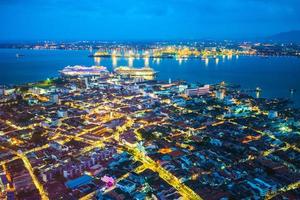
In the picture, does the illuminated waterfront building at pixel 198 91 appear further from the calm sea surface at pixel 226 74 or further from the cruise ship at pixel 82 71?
the cruise ship at pixel 82 71

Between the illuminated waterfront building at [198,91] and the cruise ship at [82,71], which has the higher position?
the cruise ship at [82,71]

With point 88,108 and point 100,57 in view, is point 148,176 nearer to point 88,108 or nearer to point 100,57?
point 88,108

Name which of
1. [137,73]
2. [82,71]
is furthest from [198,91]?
[82,71]

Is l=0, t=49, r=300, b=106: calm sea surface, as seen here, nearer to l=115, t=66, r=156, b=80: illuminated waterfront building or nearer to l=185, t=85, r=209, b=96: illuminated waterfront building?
l=115, t=66, r=156, b=80: illuminated waterfront building

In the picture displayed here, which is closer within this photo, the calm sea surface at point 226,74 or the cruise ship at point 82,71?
the calm sea surface at point 226,74

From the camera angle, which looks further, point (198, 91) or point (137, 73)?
point (137, 73)

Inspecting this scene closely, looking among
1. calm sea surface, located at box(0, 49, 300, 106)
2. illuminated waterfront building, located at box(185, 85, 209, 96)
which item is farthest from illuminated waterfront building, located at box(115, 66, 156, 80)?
illuminated waterfront building, located at box(185, 85, 209, 96)

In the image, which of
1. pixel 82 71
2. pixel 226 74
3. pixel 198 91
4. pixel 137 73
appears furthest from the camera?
pixel 82 71

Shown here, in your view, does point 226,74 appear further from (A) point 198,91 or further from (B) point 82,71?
(B) point 82,71

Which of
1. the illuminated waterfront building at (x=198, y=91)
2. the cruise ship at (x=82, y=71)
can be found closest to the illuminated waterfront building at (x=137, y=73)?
the cruise ship at (x=82, y=71)

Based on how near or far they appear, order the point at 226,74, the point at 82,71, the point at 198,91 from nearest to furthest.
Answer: the point at 198,91 < the point at 226,74 < the point at 82,71

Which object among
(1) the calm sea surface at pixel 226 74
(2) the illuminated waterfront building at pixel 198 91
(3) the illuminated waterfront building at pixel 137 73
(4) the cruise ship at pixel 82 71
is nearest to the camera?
(2) the illuminated waterfront building at pixel 198 91

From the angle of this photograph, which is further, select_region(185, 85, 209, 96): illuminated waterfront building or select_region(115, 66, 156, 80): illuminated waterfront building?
select_region(115, 66, 156, 80): illuminated waterfront building
